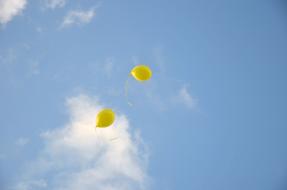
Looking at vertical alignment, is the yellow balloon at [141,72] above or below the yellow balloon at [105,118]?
above

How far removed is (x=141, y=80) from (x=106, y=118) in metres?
1.57

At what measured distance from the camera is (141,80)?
9148 mm

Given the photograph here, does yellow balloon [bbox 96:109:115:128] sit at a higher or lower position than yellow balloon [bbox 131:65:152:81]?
lower

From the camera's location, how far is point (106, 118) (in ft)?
29.0

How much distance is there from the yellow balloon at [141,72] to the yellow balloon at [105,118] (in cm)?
130

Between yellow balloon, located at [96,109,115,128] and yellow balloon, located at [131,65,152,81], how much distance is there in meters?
1.30

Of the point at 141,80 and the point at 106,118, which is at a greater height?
the point at 141,80

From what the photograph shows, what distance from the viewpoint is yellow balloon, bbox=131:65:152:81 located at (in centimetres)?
902

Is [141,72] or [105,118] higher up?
[141,72]

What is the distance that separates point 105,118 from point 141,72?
68.8 inches

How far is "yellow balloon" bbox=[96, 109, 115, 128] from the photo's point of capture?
8.79 meters

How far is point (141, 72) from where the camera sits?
9.03 meters

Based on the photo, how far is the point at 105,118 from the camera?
8.84m

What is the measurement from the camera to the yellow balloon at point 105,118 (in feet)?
28.8
